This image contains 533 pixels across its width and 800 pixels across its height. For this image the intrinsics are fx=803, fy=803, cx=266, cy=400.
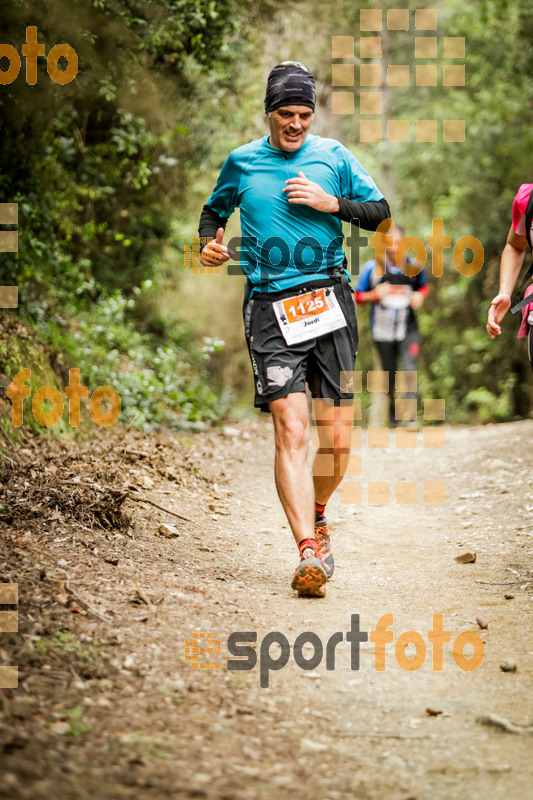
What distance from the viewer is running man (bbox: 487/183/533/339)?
14.0 feet

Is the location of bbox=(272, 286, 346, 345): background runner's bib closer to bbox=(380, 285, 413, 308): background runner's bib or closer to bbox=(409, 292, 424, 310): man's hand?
bbox=(409, 292, 424, 310): man's hand

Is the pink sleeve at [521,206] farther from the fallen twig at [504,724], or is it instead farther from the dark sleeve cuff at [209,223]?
the fallen twig at [504,724]

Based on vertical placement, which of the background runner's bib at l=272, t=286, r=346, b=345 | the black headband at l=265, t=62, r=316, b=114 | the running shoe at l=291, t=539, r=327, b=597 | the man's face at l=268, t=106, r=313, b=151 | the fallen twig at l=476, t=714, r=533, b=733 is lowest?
the fallen twig at l=476, t=714, r=533, b=733

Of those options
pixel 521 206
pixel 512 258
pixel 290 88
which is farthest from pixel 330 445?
pixel 290 88

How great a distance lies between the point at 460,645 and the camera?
3.38 meters

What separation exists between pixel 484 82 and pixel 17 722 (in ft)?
55.5

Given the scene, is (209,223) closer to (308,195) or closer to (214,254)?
(214,254)

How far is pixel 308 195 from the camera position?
394 centimetres

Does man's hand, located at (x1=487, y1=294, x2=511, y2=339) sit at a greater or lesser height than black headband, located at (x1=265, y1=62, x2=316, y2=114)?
lesser

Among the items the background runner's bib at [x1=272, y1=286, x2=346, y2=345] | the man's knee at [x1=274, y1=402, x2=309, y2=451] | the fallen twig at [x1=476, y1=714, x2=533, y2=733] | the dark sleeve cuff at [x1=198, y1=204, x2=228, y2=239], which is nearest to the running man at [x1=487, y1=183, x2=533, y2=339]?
the background runner's bib at [x1=272, y1=286, x2=346, y2=345]

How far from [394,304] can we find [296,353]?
19.1ft

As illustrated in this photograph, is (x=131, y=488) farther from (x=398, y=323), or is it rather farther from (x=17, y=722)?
(x=398, y=323)

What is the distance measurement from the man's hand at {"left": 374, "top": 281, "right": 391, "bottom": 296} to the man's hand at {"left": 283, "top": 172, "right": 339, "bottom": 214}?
5.73 metres

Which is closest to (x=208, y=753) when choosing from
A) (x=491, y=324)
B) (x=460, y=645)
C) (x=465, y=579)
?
(x=460, y=645)
